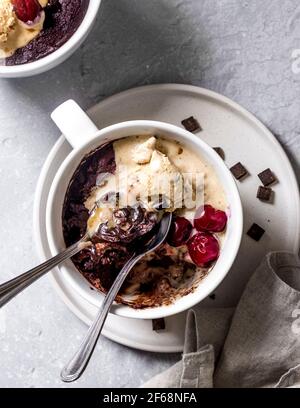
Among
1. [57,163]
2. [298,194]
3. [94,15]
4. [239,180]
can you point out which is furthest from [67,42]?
[298,194]

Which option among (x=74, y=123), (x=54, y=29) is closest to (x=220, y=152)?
(x=74, y=123)

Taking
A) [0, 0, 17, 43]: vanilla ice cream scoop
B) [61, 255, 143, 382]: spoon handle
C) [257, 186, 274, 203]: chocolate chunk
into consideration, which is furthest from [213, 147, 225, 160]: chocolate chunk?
[0, 0, 17, 43]: vanilla ice cream scoop

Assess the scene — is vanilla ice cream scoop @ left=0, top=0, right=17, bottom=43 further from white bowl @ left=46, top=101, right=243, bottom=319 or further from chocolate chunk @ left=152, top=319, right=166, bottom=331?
chocolate chunk @ left=152, top=319, right=166, bottom=331

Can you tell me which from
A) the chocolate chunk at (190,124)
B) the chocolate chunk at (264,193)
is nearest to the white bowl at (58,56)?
the chocolate chunk at (190,124)

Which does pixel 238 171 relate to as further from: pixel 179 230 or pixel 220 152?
pixel 179 230

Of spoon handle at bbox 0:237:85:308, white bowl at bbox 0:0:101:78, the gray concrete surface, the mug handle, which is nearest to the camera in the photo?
spoon handle at bbox 0:237:85:308

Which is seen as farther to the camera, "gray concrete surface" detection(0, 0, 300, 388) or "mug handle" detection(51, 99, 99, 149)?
"gray concrete surface" detection(0, 0, 300, 388)
